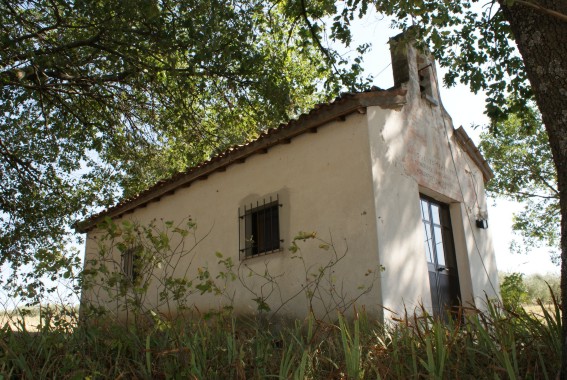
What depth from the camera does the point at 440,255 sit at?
27.0 feet

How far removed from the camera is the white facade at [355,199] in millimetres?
6934

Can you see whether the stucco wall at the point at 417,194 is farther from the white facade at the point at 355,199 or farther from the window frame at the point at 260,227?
the window frame at the point at 260,227

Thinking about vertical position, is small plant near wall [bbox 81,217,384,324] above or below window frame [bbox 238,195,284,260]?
below

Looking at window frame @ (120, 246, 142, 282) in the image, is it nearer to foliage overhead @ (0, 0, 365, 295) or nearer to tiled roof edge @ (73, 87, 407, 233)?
foliage overhead @ (0, 0, 365, 295)

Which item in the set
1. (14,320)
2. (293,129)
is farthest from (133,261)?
(293,129)

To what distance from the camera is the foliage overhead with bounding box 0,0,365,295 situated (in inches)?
291

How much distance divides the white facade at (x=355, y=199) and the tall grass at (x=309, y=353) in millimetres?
1419

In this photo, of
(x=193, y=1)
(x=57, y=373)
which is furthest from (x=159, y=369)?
(x=193, y=1)

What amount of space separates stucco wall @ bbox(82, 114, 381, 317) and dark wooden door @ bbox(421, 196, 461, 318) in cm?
150

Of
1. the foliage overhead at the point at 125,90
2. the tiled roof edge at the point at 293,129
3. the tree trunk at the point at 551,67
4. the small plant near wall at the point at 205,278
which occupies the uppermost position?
the foliage overhead at the point at 125,90

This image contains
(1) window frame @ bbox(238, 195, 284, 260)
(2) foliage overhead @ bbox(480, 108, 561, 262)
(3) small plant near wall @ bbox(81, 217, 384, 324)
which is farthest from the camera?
(2) foliage overhead @ bbox(480, 108, 561, 262)

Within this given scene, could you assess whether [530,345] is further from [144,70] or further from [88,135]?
[88,135]

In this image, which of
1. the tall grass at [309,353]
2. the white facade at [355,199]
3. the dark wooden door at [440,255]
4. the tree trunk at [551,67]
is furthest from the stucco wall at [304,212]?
the tree trunk at [551,67]

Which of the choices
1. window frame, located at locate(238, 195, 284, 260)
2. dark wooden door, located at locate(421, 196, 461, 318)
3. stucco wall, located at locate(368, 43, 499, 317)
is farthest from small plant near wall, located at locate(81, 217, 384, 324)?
dark wooden door, located at locate(421, 196, 461, 318)
